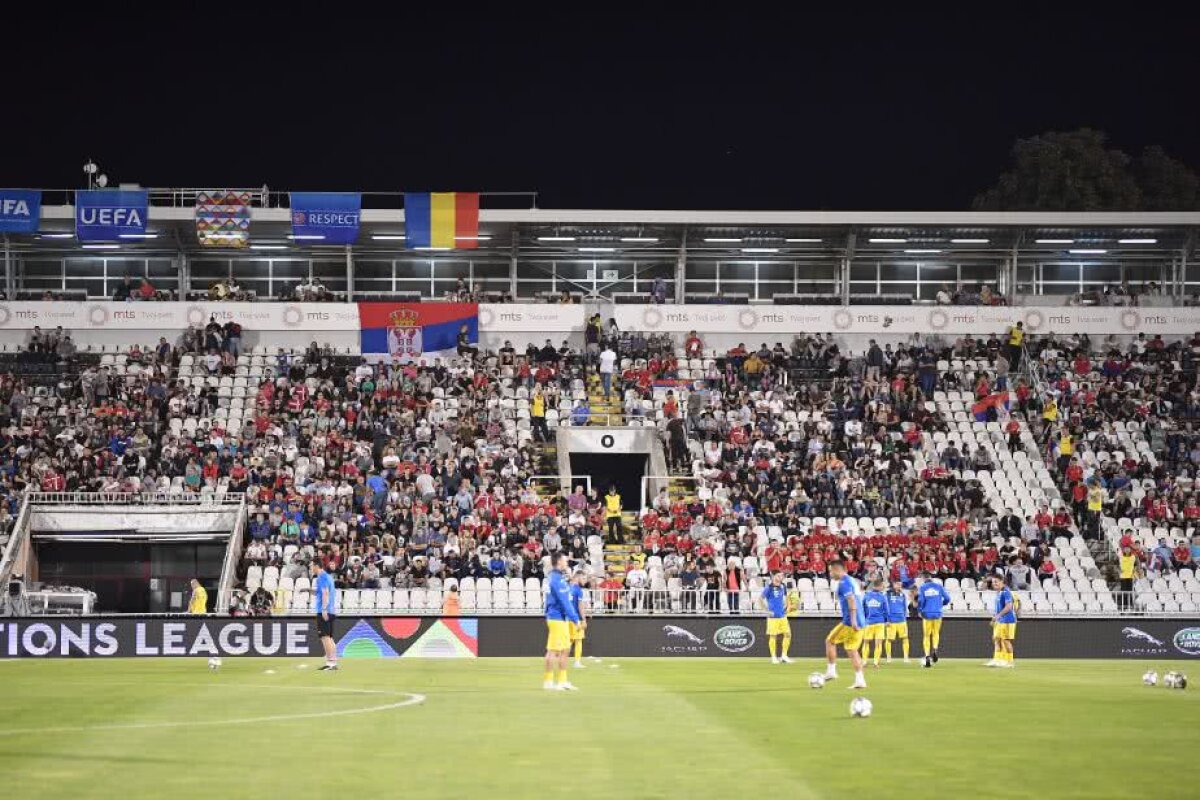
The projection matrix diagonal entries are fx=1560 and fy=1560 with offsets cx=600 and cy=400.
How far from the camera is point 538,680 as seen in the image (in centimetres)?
2711

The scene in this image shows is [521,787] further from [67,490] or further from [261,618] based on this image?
[67,490]

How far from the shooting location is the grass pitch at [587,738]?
13.0 m

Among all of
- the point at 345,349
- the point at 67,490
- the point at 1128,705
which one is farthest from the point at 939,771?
the point at 345,349

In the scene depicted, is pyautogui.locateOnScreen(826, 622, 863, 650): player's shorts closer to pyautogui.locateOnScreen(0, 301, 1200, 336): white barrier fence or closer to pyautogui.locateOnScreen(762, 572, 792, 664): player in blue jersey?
pyautogui.locateOnScreen(762, 572, 792, 664): player in blue jersey

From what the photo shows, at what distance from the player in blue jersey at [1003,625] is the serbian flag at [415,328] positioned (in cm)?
2722

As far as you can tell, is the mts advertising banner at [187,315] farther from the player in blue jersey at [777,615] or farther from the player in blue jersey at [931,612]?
the player in blue jersey at [931,612]

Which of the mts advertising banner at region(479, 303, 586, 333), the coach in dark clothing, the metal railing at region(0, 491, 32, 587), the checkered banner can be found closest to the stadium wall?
the metal railing at region(0, 491, 32, 587)

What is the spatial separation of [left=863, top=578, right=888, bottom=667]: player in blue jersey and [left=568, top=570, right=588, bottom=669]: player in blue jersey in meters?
A: 4.97

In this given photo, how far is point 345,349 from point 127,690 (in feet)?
114

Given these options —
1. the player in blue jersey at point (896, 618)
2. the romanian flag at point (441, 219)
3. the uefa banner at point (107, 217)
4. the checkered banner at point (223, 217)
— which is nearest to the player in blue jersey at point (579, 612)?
the player in blue jersey at point (896, 618)

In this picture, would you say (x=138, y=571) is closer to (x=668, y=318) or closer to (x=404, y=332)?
(x=404, y=332)

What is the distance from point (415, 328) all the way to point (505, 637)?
21.5 m

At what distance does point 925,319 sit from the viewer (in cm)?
5988

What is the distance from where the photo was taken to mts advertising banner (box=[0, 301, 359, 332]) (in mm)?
58125
